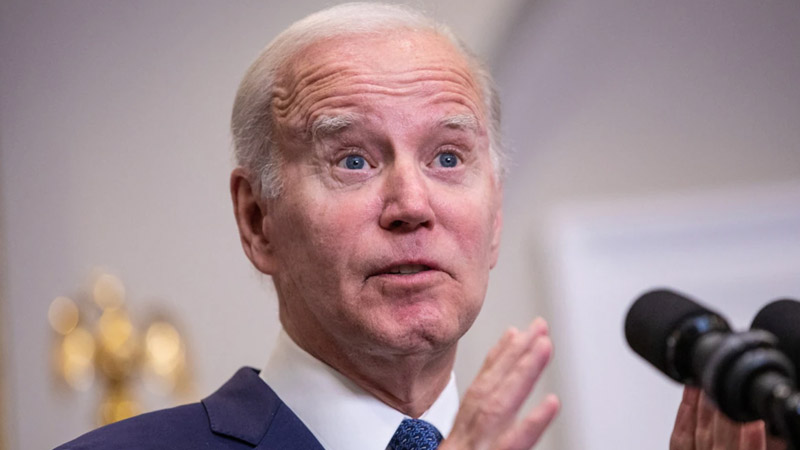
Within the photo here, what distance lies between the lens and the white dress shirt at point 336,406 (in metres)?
2.32

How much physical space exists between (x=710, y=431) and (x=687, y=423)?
5 cm

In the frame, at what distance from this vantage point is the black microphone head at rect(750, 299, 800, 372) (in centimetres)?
176

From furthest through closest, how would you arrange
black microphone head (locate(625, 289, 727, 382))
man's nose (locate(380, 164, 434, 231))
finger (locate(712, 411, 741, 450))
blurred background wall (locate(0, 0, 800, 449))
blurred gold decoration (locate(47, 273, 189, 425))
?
blurred background wall (locate(0, 0, 800, 449)), blurred gold decoration (locate(47, 273, 189, 425)), man's nose (locate(380, 164, 434, 231)), finger (locate(712, 411, 741, 450)), black microphone head (locate(625, 289, 727, 382))

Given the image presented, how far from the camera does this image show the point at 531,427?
169 centimetres

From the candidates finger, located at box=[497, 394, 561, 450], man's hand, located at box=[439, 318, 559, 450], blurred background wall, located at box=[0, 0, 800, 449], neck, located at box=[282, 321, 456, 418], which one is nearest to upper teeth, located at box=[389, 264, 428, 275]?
neck, located at box=[282, 321, 456, 418]

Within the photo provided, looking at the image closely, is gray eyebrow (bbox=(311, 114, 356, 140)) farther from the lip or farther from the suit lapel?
the suit lapel

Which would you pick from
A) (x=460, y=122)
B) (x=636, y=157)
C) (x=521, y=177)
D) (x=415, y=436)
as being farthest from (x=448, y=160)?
(x=636, y=157)

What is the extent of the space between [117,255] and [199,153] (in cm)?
63

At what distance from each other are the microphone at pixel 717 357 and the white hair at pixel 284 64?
3.32 feet

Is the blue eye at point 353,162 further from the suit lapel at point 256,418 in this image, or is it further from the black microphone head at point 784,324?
the black microphone head at point 784,324

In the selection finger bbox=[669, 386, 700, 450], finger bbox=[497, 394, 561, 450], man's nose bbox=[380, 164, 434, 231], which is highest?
man's nose bbox=[380, 164, 434, 231]

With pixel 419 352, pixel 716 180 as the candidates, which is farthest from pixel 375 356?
pixel 716 180

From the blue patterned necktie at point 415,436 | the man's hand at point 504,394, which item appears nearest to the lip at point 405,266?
the blue patterned necktie at point 415,436

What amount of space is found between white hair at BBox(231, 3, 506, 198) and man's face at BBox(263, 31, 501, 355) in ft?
0.10
